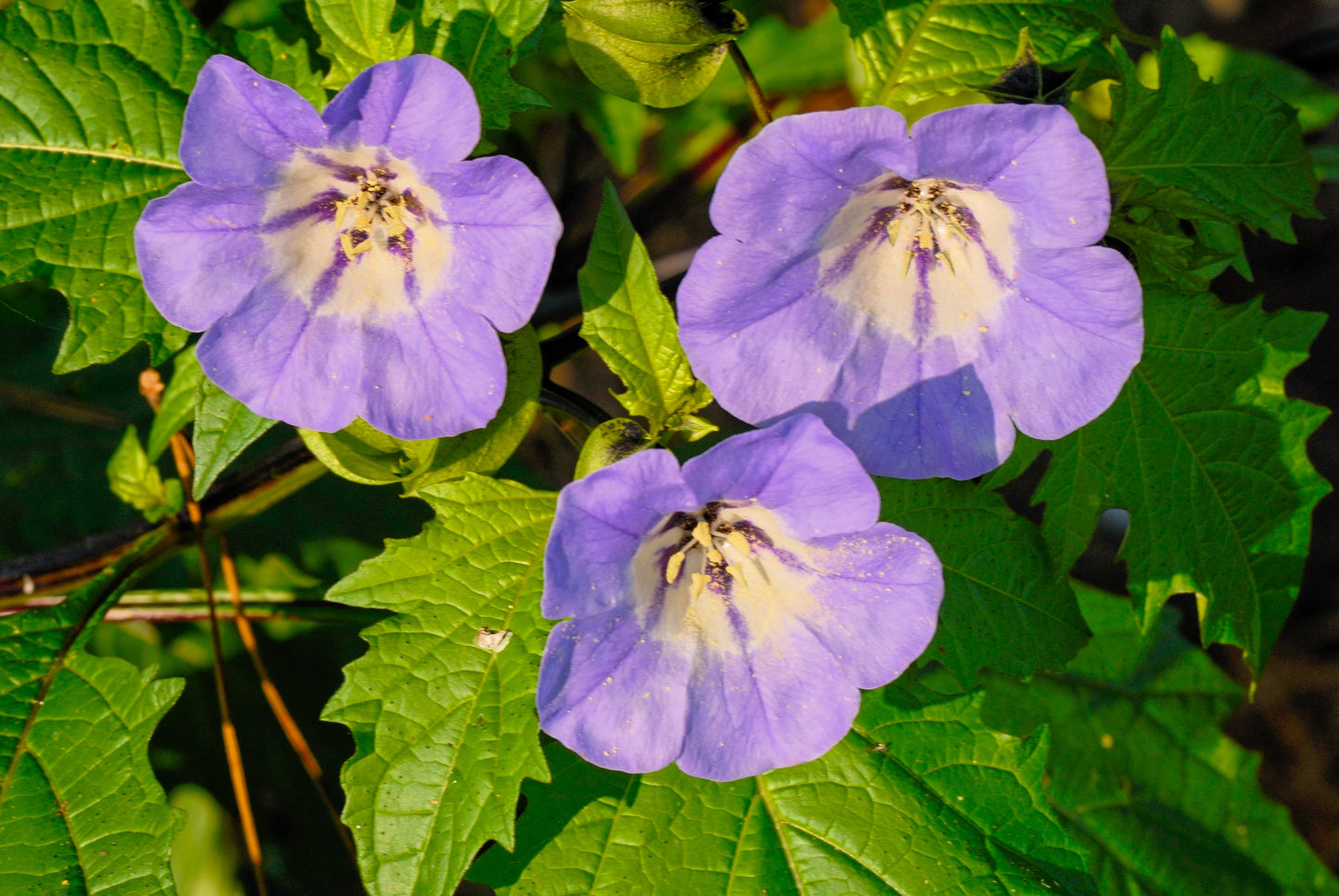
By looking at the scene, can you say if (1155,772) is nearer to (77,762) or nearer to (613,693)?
(613,693)

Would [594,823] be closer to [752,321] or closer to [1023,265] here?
[752,321]

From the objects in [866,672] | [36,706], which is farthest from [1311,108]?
[36,706]

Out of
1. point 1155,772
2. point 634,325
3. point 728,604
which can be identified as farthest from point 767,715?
point 1155,772

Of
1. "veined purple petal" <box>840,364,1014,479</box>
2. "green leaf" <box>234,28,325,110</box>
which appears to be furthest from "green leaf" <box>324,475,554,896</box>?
"green leaf" <box>234,28,325,110</box>

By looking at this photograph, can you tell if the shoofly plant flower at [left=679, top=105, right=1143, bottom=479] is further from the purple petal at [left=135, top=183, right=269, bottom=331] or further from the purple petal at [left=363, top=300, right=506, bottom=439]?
the purple petal at [left=135, top=183, right=269, bottom=331]

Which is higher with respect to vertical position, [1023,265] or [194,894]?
[1023,265]

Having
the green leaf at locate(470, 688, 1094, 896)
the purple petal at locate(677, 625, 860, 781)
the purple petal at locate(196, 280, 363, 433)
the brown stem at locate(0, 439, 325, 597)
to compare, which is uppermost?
the purple petal at locate(196, 280, 363, 433)
